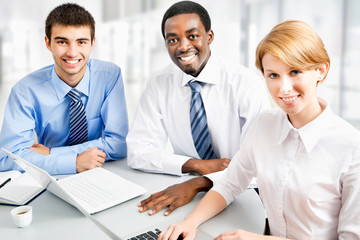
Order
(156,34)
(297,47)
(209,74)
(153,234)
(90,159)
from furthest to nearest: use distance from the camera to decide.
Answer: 1. (156,34)
2. (209,74)
3. (90,159)
4. (153,234)
5. (297,47)

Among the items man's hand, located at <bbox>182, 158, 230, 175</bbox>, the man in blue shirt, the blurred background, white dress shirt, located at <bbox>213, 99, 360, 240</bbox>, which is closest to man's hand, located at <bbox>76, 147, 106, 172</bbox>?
the man in blue shirt

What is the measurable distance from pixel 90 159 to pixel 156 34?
424cm

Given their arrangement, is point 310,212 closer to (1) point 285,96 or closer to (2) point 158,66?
(1) point 285,96

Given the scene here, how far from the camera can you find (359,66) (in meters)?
4.30

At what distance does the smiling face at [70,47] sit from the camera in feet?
6.03

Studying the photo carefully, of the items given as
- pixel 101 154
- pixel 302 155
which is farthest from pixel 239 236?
pixel 101 154

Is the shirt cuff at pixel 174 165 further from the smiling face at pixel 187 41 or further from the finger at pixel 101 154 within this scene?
the smiling face at pixel 187 41

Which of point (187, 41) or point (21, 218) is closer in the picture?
point (21, 218)

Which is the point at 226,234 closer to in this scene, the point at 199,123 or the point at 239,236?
the point at 239,236

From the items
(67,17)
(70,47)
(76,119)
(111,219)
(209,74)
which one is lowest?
(111,219)

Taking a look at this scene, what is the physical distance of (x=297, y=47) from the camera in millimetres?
967

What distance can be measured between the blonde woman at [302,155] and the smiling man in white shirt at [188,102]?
0.49 meters

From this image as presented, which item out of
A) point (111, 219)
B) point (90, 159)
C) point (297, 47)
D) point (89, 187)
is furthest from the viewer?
point (90, 159)

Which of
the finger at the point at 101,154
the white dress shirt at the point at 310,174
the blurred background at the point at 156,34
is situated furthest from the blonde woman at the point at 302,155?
the blurred background at the point at 156,34
